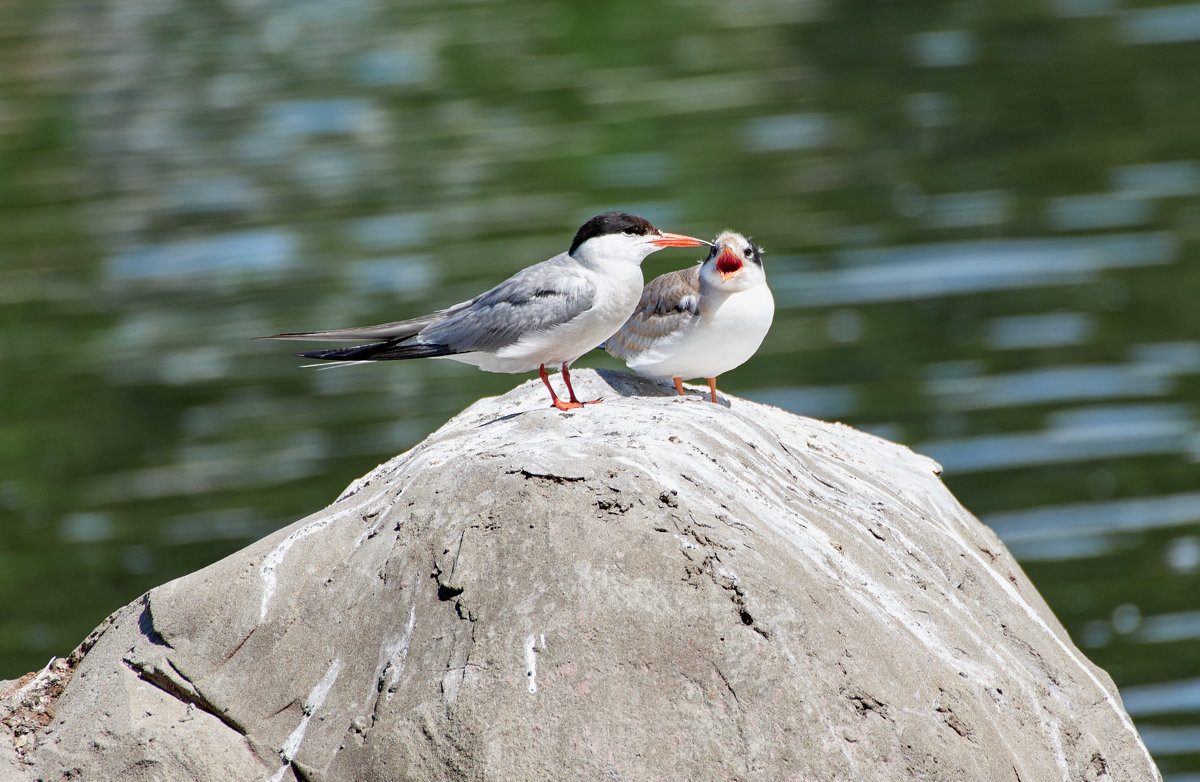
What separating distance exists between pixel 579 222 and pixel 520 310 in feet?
34.5

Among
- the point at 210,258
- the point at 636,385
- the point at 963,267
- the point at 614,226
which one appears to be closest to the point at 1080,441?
the point at 963,267

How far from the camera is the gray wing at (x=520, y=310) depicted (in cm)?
621

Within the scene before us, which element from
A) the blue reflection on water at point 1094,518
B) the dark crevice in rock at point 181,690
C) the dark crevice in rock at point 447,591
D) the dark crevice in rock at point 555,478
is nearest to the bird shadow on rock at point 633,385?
the dark crevice in rock at point 555,478

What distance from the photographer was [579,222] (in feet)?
Result: 54.6

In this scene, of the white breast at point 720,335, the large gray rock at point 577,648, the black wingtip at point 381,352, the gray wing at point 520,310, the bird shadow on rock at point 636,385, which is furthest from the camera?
the bird shadow on rock at point 636,385

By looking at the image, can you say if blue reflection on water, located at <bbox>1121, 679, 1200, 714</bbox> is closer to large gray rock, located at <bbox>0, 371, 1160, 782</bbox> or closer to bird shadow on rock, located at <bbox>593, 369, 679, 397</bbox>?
large gray rock, located at <bbox>0, 371, 1160, 782</bbox>

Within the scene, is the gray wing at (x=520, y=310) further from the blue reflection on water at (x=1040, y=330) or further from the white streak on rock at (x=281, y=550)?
the blue reflection on water at (x=1040, y=330)

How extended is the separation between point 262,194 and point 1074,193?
35.3 feet

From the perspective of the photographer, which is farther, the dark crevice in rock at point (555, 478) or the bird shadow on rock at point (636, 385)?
the bird shadow on rock at point (636, 385)

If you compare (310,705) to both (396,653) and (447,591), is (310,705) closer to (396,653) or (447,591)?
(396,653)

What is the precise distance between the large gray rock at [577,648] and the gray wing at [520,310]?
1.75 feet

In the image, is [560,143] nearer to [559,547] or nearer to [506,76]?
[506,76]

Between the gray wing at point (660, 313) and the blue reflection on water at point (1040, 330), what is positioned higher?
the gray wing at point (660, 313)

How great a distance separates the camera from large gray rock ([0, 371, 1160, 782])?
465 centimetres
